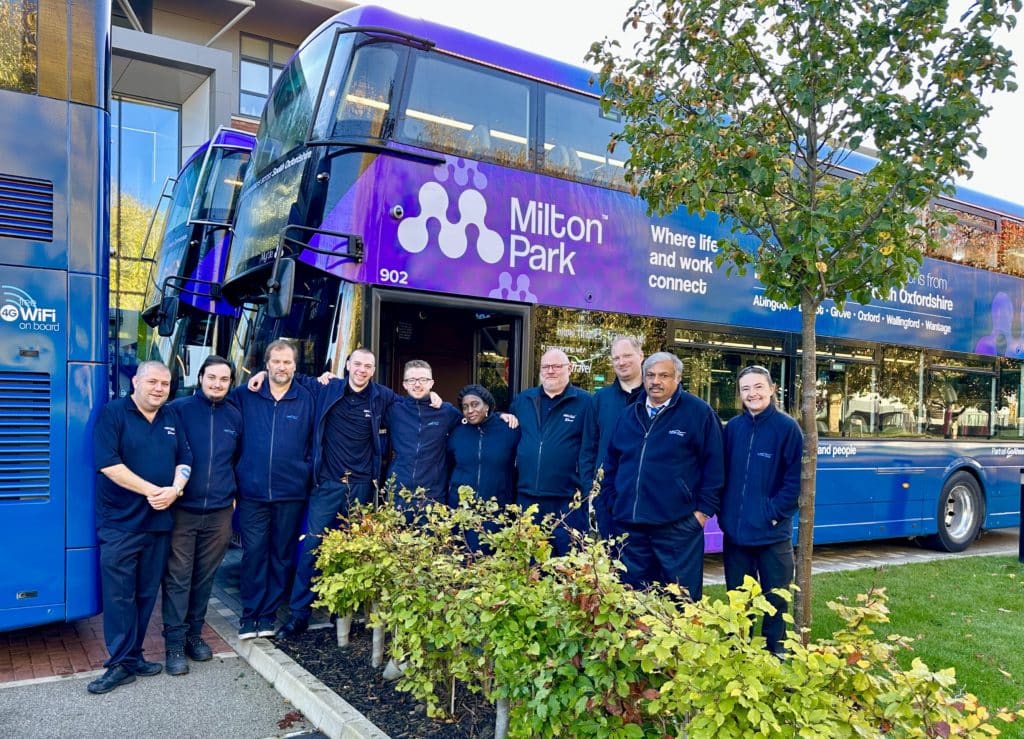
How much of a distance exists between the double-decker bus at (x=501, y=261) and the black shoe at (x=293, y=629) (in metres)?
1.82

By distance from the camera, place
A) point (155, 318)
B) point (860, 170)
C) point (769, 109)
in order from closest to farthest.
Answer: point (769, 109), point (155, 318), point (860, 170)

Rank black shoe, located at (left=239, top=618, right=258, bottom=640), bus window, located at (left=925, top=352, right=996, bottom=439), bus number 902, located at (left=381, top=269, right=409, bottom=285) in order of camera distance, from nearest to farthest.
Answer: black shoe, located at (left=239, top=618, right=258, bottom=640), bus number 902, located at (left=381, top=269, right=409, bottom=285), bus window, located at (left=925, top=352, right=996, bottom=439)

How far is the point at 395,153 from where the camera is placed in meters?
5.91

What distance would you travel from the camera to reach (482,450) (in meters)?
5.52

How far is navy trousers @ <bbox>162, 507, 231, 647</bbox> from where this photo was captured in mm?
4969

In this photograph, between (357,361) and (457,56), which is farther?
(457,56)

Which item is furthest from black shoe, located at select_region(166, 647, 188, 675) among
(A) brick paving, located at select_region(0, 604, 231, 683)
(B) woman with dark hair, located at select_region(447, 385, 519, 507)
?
(B) woman with dark hair, located at select_region(447, 385, 519, 507)

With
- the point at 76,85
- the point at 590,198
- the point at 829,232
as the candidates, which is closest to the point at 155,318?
the point at 76,85

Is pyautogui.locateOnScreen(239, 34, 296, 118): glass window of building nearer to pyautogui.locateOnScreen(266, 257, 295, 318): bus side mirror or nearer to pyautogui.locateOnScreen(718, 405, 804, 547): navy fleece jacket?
pyautogui.locateOnScreen(266, 257, 295, 318): bus side mirror

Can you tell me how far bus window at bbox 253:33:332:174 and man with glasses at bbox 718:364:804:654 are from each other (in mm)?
4055

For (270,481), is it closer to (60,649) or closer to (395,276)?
(395,276)

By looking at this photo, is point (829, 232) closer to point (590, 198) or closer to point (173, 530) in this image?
point (590, 198)

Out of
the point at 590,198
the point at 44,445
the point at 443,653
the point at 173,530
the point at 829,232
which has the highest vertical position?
the point at 590,198

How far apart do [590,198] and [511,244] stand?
106 cm
